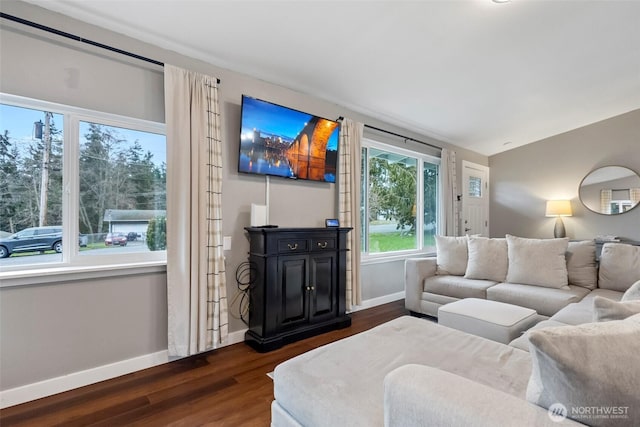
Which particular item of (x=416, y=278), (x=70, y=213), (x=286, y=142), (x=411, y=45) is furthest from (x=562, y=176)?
(x=70, y=213)

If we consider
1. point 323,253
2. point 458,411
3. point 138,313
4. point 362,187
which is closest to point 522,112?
point 362,187

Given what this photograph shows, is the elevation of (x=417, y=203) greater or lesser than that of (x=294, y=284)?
greater

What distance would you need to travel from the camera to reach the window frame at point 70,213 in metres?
1.93

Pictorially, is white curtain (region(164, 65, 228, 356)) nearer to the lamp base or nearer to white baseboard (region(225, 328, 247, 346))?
white baseboard (region(225, 328, 247, 346))

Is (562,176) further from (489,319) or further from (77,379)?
(77,379)

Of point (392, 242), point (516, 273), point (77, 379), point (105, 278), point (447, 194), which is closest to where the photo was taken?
point (77, 379)

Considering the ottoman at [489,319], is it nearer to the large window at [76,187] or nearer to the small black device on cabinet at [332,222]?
the small black device on cabinet at [332,222]

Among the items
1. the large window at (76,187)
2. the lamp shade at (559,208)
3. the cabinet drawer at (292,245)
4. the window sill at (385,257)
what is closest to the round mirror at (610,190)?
the lamp shade at (559,208)

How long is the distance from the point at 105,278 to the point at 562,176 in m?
6.41

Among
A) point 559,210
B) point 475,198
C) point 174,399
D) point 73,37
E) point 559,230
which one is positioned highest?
point 73,37

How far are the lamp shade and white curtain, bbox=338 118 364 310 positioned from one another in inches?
143

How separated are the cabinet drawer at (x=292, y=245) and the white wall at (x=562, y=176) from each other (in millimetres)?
4721

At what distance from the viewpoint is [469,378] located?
49.8 inches

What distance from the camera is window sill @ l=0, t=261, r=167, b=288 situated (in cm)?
186
